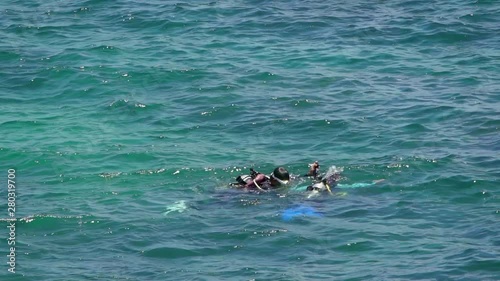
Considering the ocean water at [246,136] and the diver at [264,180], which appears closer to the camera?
the ocean water at [246,136]

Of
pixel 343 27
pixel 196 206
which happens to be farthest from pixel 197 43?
pixel 196 206

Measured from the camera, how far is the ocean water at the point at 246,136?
2020 centimetres

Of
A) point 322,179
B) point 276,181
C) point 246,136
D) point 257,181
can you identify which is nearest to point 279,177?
point 276,181

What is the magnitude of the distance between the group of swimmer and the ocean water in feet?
0.88

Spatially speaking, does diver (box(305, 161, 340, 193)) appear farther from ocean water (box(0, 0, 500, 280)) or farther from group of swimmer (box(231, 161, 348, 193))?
ocean water (box(0, 0, 500, 280))

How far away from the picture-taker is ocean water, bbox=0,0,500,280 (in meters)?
20.2

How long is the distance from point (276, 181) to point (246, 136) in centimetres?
390

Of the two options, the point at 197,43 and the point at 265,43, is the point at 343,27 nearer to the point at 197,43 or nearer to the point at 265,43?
the point at 265,43

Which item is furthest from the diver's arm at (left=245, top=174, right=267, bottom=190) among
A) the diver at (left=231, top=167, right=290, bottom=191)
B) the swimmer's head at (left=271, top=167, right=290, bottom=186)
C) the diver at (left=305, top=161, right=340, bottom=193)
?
the diver at (left=305, top=161, right=340, bottom=193)

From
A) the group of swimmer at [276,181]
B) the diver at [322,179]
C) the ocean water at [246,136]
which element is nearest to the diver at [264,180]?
the group of swimmer at [276,181]

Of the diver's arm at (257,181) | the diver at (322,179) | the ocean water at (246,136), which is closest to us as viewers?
the ocean water at (246,136)

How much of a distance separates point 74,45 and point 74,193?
464 inches

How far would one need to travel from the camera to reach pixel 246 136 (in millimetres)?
26766

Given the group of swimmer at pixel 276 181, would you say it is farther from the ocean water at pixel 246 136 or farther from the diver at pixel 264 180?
the ocean water at pixel 246 136
